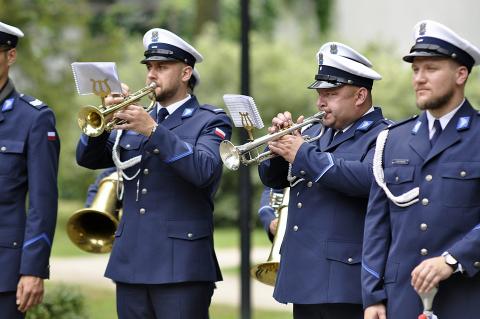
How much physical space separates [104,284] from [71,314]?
171 inches

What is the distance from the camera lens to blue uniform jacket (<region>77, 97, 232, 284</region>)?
591 centimetres

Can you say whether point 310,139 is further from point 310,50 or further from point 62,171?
point 310,50

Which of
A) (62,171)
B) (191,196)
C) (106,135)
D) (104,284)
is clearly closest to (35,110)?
(106,135)

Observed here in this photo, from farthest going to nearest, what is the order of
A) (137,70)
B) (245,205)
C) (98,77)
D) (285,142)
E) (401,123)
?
(137,70) < (245,205) < (98,77) < (285,142) < (401,123)

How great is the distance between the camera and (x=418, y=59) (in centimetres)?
494

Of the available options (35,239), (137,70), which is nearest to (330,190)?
(35,239)

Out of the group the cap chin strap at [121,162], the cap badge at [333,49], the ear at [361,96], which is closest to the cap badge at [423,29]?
the ear at [361,96]

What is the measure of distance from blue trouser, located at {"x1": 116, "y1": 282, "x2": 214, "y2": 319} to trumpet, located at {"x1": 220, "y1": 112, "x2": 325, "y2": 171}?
0.73m

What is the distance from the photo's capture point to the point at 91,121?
19.2 feet

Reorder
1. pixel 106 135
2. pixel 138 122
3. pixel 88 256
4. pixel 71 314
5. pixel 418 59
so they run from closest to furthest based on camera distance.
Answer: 1. pixel 418 59
2. pixel 138 122
3. pixel 106 135
4. pixel 71 314
5. pixel 88 256

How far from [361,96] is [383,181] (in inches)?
30.4

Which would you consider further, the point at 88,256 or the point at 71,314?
the point at 88,256

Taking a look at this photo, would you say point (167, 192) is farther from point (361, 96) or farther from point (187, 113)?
point (361, 96)

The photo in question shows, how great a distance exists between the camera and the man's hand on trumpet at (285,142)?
217 inches
